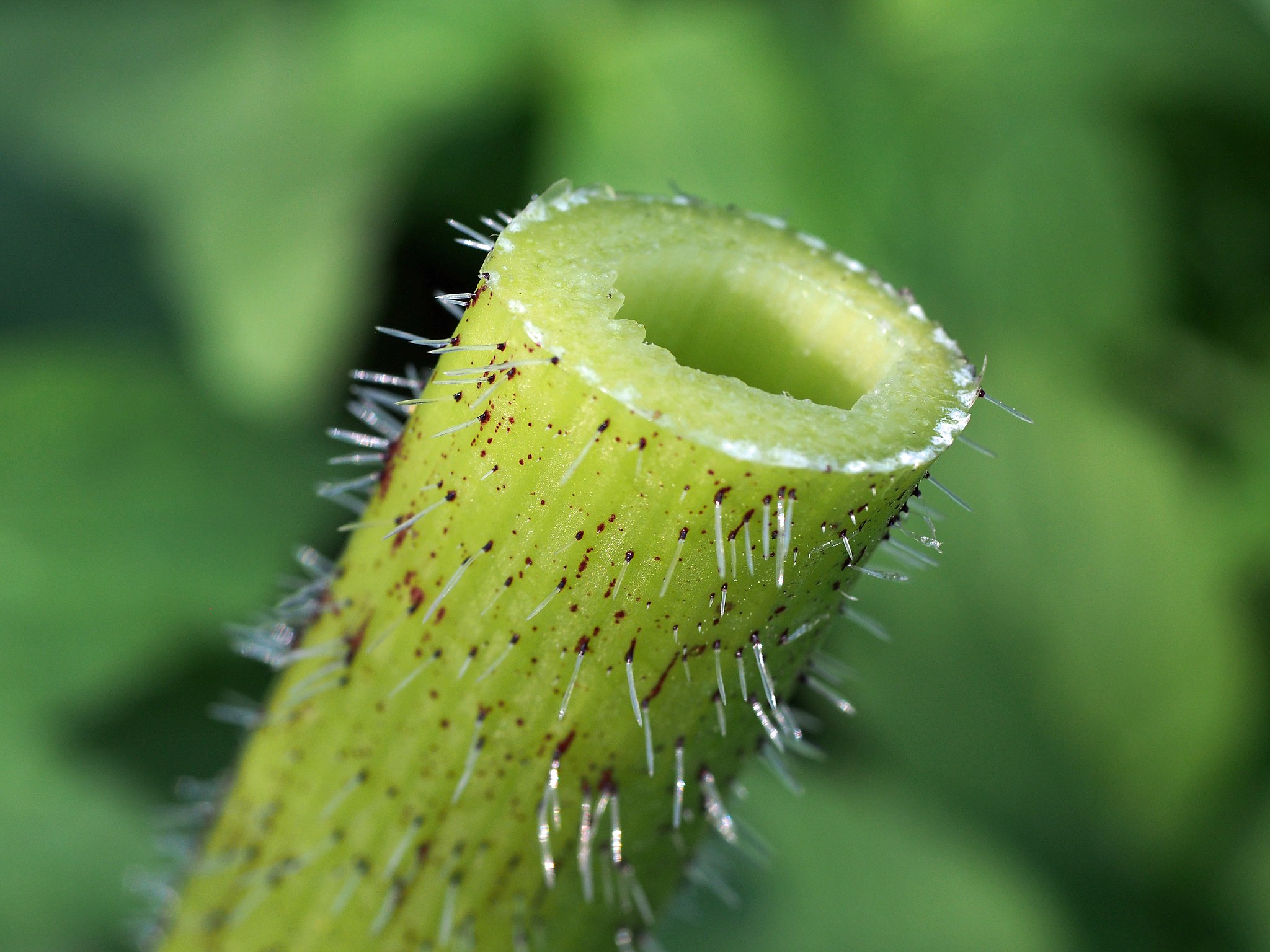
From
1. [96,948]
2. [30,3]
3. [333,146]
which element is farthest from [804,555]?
[30,3]

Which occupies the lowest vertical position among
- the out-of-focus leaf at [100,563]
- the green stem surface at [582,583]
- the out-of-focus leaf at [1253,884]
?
the out-of-focus leaf at [100,563]

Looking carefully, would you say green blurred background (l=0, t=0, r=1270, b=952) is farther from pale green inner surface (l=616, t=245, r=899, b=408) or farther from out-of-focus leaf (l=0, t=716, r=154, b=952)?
pale green inner surface (l=616, t=245, r=899, b=408)

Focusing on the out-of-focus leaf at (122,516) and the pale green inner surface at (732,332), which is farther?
the out-of-focus leaf at (122,516)

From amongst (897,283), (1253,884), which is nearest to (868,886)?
(1253,884)

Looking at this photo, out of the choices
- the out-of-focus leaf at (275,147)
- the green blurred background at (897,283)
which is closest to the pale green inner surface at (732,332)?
the green blurred background at (897,283)

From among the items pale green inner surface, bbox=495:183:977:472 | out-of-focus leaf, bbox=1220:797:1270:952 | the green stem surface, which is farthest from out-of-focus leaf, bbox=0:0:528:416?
out-of-focus leaf, bbox=1220:797:1270:952

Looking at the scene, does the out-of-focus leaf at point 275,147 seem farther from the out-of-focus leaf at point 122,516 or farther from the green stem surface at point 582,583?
the green stem surface at point 582,583
